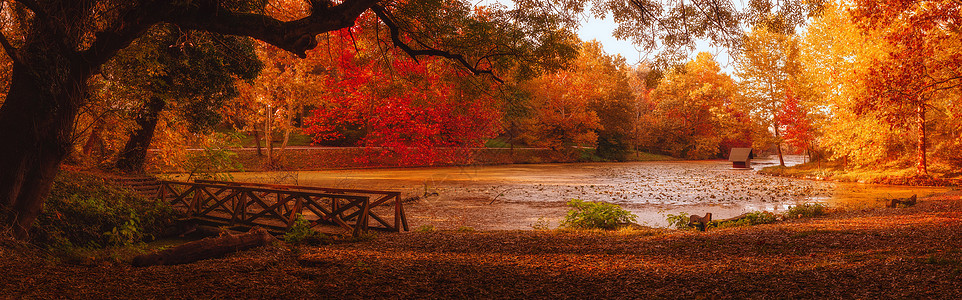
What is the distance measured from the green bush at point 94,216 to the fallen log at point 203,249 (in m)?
3.04

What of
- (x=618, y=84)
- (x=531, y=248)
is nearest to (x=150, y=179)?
(x=531, y=248)

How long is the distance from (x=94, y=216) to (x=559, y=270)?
9.16 m

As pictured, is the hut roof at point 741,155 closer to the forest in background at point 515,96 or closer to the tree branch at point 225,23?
the forest in background at point 515,96

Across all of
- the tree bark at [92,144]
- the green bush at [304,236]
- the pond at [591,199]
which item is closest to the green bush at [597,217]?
the pond at [591,199]

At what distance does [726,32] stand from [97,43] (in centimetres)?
1056

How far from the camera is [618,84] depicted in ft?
173

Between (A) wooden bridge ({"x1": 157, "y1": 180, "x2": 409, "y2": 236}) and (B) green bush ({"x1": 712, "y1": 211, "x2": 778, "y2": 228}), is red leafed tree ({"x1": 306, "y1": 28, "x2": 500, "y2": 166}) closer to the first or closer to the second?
(A) wooden bridge ({"x1": 157, "y1": 180, "x2": 409, "y2": 236})

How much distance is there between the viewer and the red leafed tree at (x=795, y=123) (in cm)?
3259

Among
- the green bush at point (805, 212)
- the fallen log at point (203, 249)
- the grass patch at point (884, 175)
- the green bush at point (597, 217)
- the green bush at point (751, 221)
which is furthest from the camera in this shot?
the grass patch at point (884, 175)

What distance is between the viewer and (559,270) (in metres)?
5.59

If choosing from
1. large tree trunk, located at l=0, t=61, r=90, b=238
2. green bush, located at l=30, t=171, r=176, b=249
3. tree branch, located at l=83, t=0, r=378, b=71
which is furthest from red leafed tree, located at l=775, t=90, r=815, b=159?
large tree trunk, located at l=0, t=61, r=90, b=238

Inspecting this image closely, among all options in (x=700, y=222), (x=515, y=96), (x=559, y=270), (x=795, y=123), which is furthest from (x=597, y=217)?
(x=795, y=123)

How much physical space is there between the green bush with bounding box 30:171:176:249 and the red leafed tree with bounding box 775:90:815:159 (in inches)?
1357

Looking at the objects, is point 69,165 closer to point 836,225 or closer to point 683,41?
point 683,41
